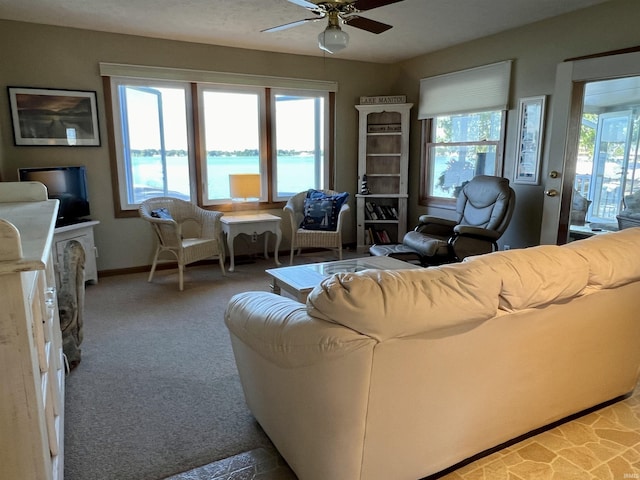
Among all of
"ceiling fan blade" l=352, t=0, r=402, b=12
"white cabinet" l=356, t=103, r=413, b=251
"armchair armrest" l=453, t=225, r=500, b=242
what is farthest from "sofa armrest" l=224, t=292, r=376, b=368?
"white cabinet" l=356, t=103, r=413, b=251

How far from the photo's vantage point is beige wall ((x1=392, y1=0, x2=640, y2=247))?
3443 mm

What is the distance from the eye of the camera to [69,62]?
4062mm

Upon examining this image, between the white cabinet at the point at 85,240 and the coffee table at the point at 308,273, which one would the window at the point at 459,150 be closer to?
the coffee table at the point at 308,273

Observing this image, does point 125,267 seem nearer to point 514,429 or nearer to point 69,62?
point 69,62

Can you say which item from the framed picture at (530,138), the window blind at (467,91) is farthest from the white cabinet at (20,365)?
the window blind at (467,91)

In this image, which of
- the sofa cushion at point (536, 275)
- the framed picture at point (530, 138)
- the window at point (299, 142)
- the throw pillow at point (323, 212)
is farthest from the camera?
the window at point (299, 142)

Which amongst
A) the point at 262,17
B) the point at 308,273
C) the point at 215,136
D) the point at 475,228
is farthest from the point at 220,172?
the point at 475,228

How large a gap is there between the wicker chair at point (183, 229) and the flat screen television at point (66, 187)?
1.83ft

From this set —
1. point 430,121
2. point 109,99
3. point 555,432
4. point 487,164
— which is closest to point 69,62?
point 109,99

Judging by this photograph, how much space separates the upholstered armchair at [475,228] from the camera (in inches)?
155

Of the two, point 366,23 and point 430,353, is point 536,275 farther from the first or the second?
point 366,23

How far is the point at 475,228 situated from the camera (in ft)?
12.8

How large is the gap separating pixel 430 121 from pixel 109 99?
363cm

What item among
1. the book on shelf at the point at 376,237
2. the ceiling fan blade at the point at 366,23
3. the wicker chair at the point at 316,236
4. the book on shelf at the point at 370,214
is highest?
the ceiling fan blade at the point at 366,23
